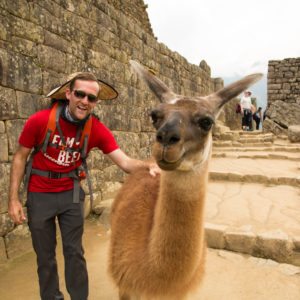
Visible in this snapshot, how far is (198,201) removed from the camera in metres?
1.94

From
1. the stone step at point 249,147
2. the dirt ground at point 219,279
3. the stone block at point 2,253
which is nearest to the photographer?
the dirt ground at point 219,279

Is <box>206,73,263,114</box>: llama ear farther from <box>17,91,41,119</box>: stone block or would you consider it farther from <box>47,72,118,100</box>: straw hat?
<box>17,91,41,119</box>: stone block

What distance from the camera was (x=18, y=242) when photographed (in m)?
3.62

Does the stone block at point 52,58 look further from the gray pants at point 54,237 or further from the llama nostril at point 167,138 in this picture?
the llama nostril at point 167,138

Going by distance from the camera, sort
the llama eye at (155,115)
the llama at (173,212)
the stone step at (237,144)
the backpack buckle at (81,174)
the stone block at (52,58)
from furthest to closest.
A: the stone step at (237,144)
the stone block at (52,58)
the backpack buckle at (81,174)
the llama eye at (155,115)
the llama at (173,212)

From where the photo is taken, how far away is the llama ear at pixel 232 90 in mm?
2135

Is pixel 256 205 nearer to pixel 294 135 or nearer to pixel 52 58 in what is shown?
pixel 52 58

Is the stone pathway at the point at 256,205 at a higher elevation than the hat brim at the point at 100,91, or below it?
below

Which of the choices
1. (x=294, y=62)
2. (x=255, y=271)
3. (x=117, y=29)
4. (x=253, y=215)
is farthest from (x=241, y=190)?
(x=294, y=62)

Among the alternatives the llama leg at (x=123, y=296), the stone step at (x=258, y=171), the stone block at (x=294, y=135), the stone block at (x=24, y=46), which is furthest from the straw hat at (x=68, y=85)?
the stone block at (x=294, y=135)

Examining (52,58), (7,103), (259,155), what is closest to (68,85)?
(7,103)

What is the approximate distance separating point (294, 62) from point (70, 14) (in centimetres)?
1557

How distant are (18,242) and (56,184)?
168 cm

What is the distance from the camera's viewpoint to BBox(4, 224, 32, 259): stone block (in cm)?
350
